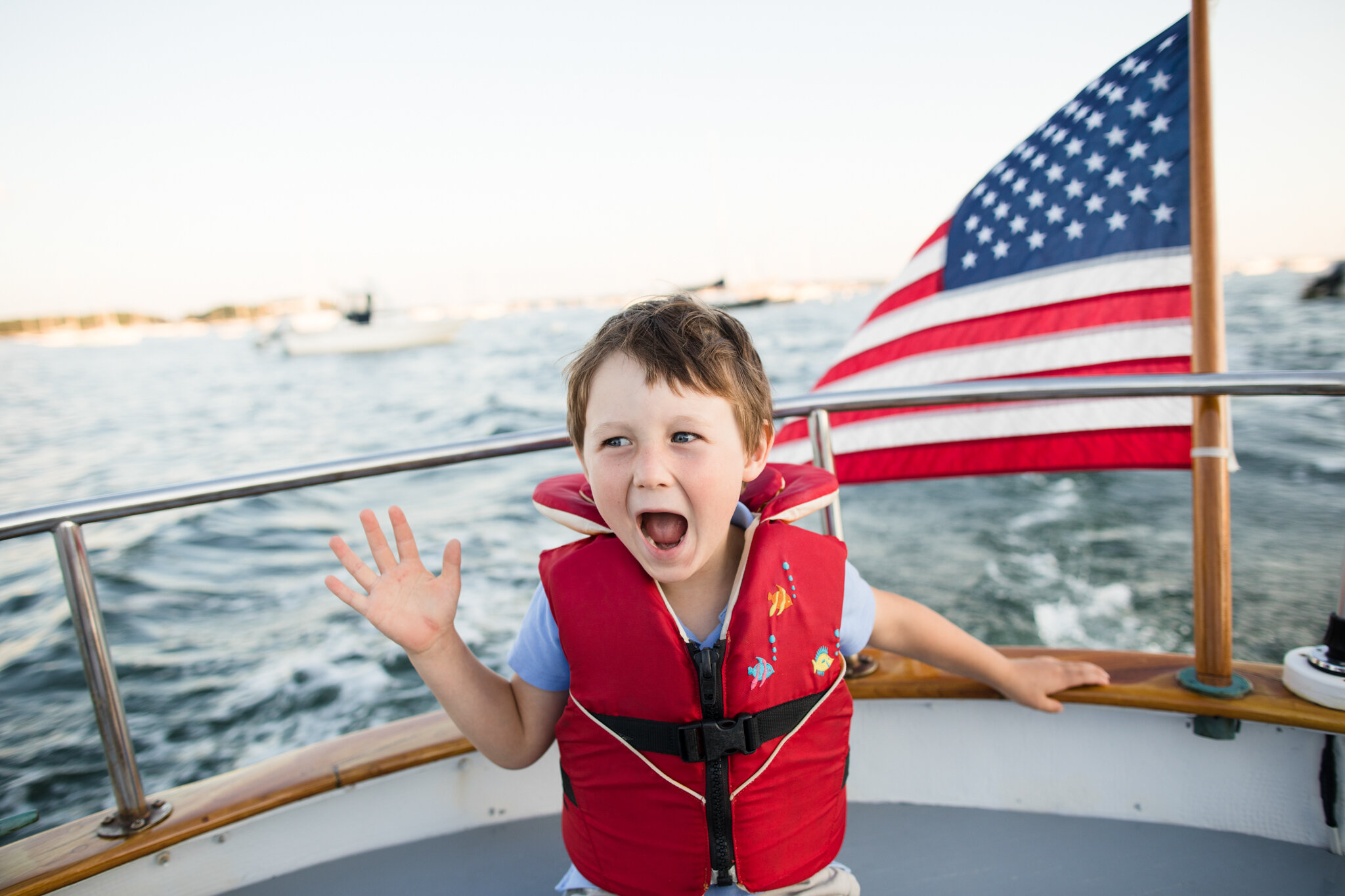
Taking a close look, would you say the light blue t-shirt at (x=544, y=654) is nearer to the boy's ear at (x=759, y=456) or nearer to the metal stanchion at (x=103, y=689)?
the boy's ear at (x=759, y=456)

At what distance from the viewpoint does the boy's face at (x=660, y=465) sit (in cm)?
103

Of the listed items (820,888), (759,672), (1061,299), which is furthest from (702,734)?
(1061,299)

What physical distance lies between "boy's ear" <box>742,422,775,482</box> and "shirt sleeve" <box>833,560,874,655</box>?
9.8 inches

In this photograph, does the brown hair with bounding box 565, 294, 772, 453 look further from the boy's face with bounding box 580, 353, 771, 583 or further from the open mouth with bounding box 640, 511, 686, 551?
the open mouth with bounding box 640, 511, 686, 551

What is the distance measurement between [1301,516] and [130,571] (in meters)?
12.5

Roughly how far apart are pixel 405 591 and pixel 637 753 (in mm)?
429

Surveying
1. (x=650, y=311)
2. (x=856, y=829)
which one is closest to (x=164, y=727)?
(x=856, y=829)

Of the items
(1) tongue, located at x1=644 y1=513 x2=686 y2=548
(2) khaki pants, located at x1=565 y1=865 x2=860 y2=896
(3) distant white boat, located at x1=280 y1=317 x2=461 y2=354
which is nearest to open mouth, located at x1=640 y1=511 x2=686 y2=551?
(1) tongue, located at x1=644 y1=513 x2=686 y2=548

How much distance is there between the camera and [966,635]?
1430 millimetres

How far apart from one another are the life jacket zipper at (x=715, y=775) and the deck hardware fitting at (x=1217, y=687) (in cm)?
106

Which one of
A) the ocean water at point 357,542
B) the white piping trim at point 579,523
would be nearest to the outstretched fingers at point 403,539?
the white piping trim at point 579,523

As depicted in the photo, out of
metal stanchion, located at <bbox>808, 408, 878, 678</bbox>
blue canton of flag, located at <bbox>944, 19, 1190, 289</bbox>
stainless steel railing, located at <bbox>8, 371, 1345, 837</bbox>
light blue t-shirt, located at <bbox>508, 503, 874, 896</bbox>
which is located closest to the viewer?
light blue t-shirt, located at <bbox>508, 503, 874, 896</bbox>

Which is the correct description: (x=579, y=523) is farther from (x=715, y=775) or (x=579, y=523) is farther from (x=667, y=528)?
(x=715, y=775)

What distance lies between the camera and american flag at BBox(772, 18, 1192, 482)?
193cm
